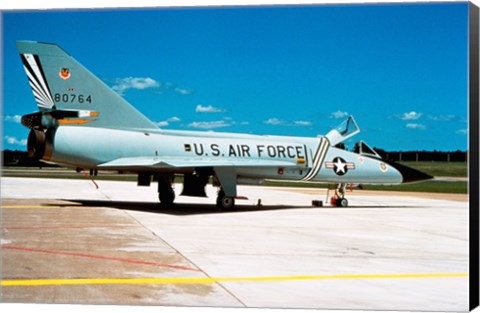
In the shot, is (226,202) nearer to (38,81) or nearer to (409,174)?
(38,81)

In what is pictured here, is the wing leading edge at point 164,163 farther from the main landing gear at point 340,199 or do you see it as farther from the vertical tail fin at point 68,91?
the main landing gear at point 340,199

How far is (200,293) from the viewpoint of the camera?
6.70 m

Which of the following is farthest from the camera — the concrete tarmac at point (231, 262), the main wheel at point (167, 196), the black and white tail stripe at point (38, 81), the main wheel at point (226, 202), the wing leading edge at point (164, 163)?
the main wheel at point (167, 196)

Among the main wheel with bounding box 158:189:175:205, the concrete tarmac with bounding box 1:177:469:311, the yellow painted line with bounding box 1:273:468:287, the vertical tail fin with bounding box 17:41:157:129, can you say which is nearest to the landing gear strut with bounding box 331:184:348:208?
the concrete tarmac with bounding box 1:177:469:311

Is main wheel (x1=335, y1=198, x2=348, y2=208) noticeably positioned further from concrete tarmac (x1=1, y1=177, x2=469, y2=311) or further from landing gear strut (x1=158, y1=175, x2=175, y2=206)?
landing gear strut (x1=158, y1=175, x2=175, y2=206)

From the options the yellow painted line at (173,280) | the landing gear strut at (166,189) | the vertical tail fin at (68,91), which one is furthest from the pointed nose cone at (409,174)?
the yellow painted line at (173,280)

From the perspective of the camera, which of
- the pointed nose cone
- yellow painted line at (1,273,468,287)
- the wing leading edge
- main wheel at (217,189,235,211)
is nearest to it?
yellow painted line at (1,273,468,287)

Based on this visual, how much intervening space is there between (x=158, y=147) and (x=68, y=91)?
309 cm

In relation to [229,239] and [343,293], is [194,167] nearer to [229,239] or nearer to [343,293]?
[229,239]

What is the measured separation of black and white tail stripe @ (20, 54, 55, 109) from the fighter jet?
23mm

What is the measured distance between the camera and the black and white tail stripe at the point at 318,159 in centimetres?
1966

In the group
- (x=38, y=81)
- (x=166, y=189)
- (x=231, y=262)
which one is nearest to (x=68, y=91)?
(x=38, y=81)

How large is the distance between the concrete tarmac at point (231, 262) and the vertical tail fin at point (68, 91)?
264cm

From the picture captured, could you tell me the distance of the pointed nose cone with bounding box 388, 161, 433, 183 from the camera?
20.7 m
